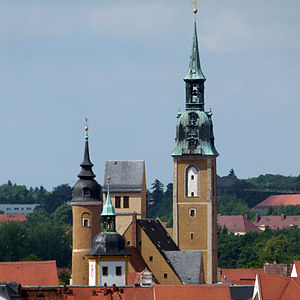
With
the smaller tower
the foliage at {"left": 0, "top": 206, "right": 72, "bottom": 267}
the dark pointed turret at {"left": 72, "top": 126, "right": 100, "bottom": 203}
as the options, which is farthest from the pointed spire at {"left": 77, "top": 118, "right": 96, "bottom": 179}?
the foliage at {"left": 0, "top": 206, "right": 72, "bottom": 267}

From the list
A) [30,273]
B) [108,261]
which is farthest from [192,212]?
[108,261]

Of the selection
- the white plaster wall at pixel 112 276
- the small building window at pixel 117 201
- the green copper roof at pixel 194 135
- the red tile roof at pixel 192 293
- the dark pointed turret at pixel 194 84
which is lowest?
the red tile roof at pixel 192 293

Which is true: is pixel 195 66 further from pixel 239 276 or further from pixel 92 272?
pixel 92 272

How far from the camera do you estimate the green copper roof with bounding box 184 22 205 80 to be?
404ft

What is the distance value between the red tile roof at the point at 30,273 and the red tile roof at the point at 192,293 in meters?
19.7

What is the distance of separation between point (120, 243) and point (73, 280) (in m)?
10.1

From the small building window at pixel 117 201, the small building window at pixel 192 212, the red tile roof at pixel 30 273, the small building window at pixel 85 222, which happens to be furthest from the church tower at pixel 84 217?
the small building window at pixel 192 212

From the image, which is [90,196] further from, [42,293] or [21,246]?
[21,246]

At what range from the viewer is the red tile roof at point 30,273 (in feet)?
357

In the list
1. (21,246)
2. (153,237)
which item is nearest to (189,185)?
(153,237)

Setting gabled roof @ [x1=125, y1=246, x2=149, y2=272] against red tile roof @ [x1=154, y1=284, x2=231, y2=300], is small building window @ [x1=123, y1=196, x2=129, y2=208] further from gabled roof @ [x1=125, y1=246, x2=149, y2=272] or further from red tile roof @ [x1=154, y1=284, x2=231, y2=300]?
red tile roof @ [x1=154, y1=284, x2=231, y2=300]

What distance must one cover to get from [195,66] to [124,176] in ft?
37.6

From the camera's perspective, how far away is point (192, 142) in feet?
396

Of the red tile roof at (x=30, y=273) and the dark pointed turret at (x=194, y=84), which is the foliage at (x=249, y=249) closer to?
the dark pointed turret at (x=194, y=84)
